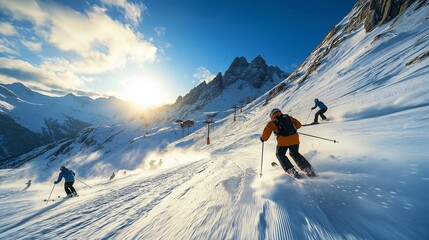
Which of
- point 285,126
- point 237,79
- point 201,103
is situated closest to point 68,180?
point 285,126

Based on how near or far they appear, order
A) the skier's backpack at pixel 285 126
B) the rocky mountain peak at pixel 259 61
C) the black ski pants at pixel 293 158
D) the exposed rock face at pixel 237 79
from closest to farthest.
A: the black ski pants at pixel 293 158 → the skier's backpack at pixel 285 126 → the exposed rock face at pixel 237 79 → the rocky mountain peak at pixel 259 61

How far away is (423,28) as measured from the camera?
20328 mm

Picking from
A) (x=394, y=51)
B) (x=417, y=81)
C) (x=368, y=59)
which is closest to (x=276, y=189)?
(x=417, y=81)

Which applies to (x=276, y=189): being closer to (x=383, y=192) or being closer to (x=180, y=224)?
(x=383, y=192)

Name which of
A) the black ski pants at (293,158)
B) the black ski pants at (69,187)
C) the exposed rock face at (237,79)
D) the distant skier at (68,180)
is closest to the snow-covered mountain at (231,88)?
the exposed rock face at (237,79)

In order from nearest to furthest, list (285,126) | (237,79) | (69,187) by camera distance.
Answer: (285,126), (69,187), (237,79)

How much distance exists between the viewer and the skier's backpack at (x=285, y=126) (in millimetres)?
6363

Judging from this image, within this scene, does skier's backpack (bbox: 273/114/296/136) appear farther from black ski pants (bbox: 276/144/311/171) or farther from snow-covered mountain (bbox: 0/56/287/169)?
snow-covered mountain (bbox: 0/56/287/169)

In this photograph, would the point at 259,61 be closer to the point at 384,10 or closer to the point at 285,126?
the point at 384,10

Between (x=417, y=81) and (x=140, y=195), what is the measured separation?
47.5 ft

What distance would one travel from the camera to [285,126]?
21.0 ft

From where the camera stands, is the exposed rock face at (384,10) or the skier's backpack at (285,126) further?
the exposed rock face at (384,10)

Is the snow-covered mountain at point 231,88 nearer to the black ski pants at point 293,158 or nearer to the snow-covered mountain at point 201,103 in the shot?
the snow-covered mountain at point 201,103

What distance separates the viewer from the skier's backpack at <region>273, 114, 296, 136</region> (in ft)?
20.9
